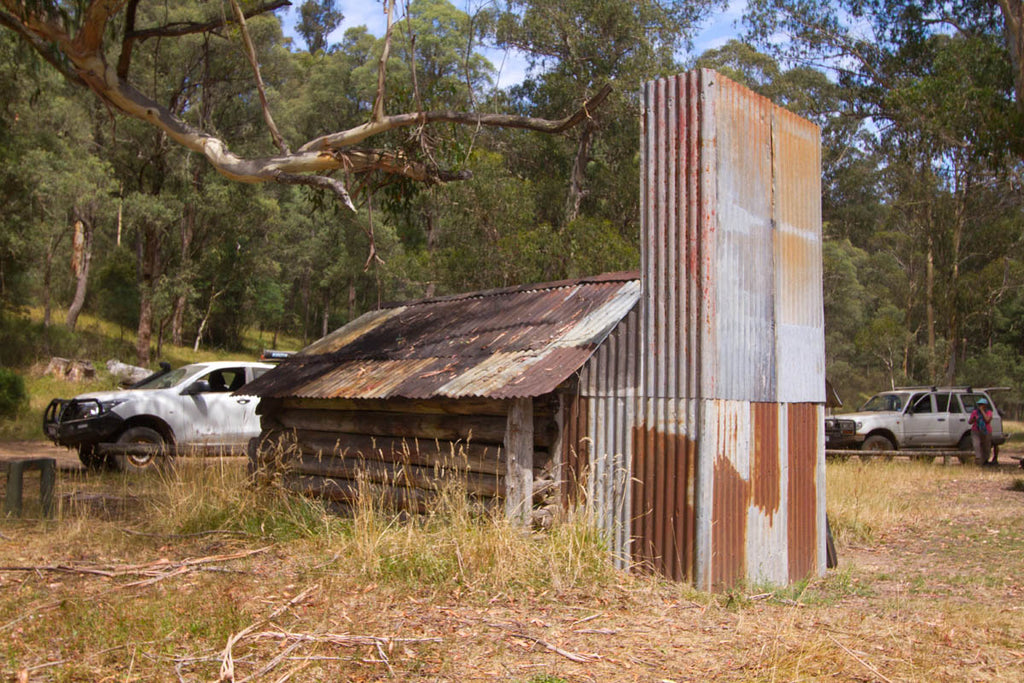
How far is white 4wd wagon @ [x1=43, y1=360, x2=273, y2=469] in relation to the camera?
14219 millimetres

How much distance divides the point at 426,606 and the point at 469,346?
340 centimetres

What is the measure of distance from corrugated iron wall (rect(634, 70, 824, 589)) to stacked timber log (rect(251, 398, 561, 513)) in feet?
3.51

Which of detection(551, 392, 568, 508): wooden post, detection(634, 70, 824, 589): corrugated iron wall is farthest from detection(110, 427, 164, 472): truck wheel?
detection(634, 70, 824, 589): corrugated iron wall

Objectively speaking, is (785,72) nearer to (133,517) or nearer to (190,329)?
(190,329)

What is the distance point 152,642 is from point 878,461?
16132 millimetres

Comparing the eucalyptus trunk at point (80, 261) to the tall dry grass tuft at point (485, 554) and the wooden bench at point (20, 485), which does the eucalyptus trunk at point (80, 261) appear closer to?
the wooden bench at point (20, 485)

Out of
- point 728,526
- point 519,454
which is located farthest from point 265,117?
point 728,526

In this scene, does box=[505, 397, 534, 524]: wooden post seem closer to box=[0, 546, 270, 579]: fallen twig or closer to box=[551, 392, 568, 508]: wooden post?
box=[551, 392, 568, 508]: wooden post

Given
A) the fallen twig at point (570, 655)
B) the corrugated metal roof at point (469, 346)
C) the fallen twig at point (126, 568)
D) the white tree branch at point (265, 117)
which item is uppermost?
the white tree branch at point (265, 117)

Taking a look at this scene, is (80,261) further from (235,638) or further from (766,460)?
(235,638)

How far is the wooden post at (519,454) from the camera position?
7.82 meters

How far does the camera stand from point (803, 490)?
846 centimetres

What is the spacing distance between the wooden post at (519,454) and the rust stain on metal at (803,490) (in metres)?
2.41

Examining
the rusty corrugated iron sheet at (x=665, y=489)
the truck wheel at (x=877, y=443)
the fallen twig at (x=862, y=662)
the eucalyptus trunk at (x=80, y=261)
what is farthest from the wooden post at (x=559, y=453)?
the eucalyptus trunk at (x=80, y=261)
